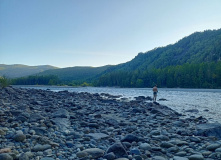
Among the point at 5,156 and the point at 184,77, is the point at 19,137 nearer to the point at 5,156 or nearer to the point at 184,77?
the point at 5,156

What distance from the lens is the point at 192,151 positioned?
5750 millimetres

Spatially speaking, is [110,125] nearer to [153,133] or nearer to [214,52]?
[153,133]

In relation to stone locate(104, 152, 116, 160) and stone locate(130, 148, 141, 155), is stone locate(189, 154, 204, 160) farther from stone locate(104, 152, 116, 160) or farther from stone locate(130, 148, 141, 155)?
stone locate(104, 152, 116, 160)

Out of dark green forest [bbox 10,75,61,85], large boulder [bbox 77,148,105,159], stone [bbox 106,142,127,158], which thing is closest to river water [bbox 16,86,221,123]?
stone [bbox 106,142,127,158]

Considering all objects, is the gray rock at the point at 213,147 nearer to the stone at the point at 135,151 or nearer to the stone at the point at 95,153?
the stone at the point at 135,151

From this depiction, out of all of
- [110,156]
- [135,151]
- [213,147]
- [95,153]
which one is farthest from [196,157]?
[95,153]

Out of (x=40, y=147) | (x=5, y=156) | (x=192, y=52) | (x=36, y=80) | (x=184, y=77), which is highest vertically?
(x=192, y=52)

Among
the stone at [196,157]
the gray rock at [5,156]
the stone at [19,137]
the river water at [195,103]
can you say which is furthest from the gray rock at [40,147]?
the river water at [195,103]

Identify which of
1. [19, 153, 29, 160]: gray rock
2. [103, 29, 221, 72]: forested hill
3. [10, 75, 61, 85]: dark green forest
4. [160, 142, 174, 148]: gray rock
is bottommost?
[160, 142, 174, 148]: gray rock

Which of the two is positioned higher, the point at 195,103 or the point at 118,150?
the point at 118,150

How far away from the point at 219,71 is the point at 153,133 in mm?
81754

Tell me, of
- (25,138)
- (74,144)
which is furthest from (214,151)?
(25,138)

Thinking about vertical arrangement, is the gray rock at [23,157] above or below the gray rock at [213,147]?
above

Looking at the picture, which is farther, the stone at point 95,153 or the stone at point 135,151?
the stone at point 135,151
